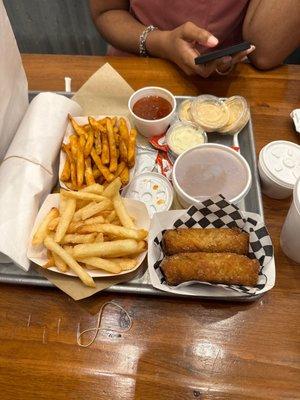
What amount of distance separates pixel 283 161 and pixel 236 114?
31 centimetres

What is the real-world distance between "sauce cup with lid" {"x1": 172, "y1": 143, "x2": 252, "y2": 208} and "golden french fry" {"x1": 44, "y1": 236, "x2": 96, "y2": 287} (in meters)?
0.44

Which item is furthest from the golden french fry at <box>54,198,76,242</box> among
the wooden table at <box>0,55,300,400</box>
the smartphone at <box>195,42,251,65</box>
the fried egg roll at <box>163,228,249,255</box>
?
the smartphone at <box>195,42,251,65</box>

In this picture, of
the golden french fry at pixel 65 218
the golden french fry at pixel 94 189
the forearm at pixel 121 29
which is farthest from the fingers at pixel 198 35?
the golden french fry at pixel 65 218

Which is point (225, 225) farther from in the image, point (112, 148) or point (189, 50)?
point (189, 50)

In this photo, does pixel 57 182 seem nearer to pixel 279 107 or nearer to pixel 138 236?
pixel 138 236

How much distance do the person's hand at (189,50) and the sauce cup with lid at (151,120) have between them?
0.69 feet

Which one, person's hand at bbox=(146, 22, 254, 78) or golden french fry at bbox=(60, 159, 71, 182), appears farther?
person's hand at bbox=(146, 22, 254, 78)

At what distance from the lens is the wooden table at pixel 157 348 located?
3.51 feet

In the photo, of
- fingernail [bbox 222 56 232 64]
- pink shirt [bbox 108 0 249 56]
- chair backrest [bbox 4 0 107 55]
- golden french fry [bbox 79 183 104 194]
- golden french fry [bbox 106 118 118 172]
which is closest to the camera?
golden french fry [bbox 79 183 104 194]

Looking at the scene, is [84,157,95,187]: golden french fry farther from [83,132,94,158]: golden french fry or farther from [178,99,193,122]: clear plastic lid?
[178,99,193,122]: clear plastic lid

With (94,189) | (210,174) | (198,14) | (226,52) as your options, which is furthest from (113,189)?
(198,14)

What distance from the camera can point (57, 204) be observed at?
4.40ft

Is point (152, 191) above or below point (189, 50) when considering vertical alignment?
below

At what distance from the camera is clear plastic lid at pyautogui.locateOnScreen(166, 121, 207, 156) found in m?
1.47
